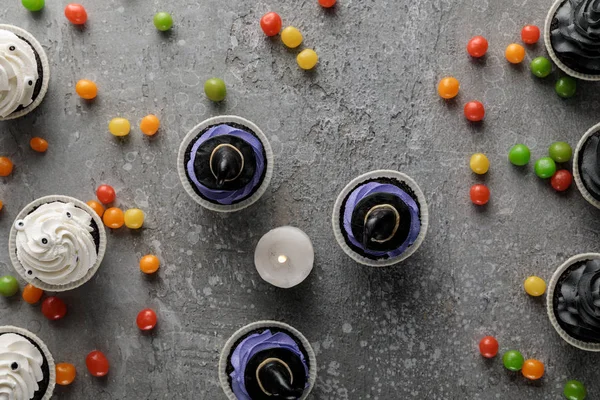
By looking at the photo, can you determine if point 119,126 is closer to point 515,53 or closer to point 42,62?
point 42,62

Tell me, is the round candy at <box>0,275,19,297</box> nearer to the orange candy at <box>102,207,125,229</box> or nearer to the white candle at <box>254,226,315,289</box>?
the orange candy at <box>102,207,125,229</box>

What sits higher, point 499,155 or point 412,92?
point 412,92

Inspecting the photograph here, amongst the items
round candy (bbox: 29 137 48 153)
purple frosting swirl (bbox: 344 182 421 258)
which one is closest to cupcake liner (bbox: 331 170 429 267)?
purple frosting swirl (bbox: 344 182 421 258)

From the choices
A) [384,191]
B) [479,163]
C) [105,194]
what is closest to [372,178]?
[384,191]

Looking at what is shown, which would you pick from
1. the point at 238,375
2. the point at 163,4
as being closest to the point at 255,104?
the point at 163,4

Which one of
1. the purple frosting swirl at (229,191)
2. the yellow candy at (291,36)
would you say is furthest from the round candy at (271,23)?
the purple frosting swirl at (229,191)

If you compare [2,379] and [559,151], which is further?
[559,151]

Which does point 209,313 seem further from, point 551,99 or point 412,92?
point 551,99
